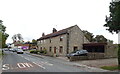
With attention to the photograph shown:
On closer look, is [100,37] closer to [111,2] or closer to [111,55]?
[111,55]

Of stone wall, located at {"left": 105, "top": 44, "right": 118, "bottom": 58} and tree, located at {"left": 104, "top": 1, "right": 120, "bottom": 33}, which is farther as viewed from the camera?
stone wall, located at {"left": 105, "top": 44, "right": 118, "bottom": 58}

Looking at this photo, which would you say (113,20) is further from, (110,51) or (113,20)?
(110,51)

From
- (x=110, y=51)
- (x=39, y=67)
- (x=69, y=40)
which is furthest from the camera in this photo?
(x=69, y=40)

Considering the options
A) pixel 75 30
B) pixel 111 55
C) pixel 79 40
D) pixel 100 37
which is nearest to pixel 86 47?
pixel 79 40

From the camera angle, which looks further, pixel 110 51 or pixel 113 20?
pixel 110 51

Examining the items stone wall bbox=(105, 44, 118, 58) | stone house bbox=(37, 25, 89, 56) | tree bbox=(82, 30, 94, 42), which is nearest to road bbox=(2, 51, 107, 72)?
stone wall bbox=(105, 44, 118, 58)

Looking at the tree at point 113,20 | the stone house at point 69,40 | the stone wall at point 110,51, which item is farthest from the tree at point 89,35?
the tree at point 113,20

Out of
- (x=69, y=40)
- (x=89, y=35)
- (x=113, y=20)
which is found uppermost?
(x=89, y=35)

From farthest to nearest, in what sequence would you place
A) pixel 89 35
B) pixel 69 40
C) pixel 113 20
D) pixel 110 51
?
1. pixel 89 35
2. pixel 69 40
3. pixel 110 51
4. pixel 113 20

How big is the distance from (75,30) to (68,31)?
6.44ft

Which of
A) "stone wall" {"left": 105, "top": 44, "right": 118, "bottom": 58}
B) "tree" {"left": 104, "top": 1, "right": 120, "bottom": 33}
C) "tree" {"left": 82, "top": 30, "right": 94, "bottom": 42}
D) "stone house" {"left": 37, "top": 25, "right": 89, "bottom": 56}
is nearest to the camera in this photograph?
"tree" {"left": 104, "top": 1, "right": 120, "bottom": 33}

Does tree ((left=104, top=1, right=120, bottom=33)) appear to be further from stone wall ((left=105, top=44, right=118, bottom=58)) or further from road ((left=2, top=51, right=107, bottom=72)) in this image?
stone wall ((left=105, top=44, right=118, bottom=58))

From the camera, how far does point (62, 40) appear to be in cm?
4091

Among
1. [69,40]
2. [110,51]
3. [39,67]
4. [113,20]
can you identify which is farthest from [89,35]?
[39,67]
